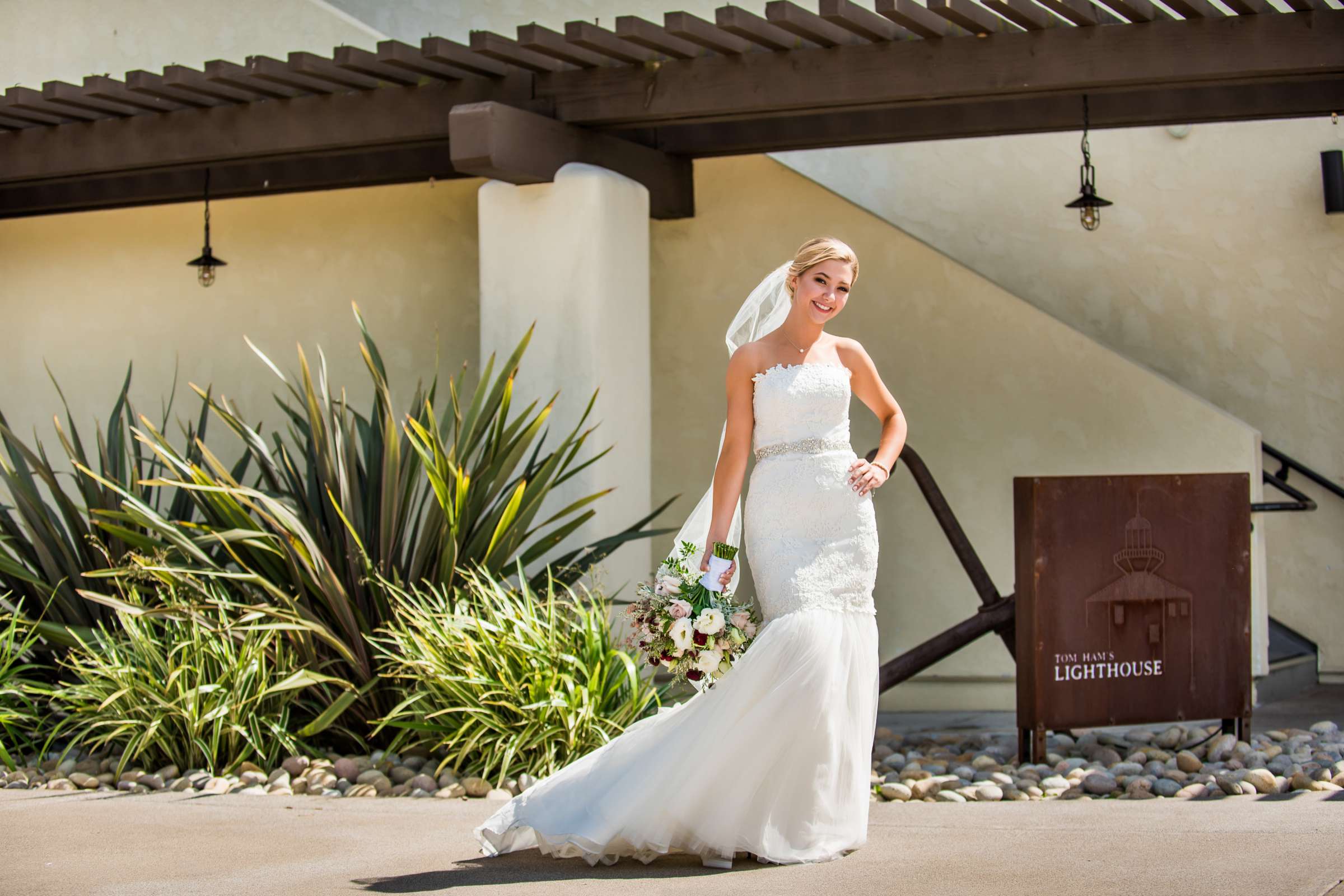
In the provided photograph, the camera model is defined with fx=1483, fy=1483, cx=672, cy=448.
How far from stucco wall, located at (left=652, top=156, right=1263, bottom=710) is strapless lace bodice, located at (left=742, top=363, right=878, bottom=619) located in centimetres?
389

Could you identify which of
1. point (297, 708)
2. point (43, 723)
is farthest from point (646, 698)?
point (43, 723)

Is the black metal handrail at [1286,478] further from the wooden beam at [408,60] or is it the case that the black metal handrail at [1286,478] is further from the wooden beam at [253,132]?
the wooden beam at [408,60]

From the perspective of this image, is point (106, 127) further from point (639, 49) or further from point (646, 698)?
point (646, 698)

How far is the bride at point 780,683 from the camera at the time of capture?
4090 millimetres

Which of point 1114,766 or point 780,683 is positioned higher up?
point 780,683

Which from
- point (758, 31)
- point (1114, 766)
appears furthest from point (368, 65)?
point (1114, 766)

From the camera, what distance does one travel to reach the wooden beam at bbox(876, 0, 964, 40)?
6066 millimetres

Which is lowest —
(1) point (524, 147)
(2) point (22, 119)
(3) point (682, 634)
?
(3) point (682, 634)

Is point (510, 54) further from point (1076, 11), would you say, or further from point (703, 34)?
point (1076, 11)

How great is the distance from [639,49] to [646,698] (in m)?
2.93

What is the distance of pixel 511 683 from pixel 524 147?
2620mm

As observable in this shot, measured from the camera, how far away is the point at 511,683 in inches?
226

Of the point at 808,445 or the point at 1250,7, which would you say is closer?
the point at 808,445

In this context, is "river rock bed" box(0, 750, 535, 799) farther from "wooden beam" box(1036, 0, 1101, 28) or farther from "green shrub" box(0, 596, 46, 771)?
"wooden beam" box(1036, 0, 1101, 28)
